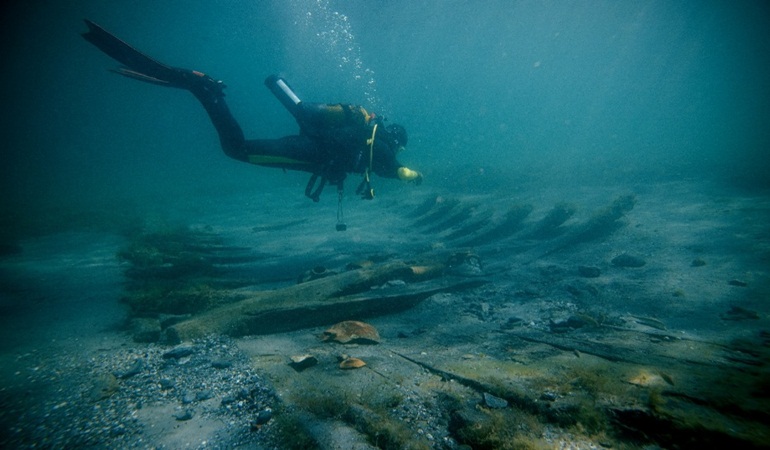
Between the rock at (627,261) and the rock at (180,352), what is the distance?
918 centimetres

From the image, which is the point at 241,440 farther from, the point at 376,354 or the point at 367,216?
the point at 367,216

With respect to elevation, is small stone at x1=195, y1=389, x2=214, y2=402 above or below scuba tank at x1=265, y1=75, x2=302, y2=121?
below

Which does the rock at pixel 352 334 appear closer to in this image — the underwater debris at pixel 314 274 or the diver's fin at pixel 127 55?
the underwater debris at pixel 314 274

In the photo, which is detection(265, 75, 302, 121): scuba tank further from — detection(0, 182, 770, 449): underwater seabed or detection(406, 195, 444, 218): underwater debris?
detection(406, 195, 444, 218): underwater debris

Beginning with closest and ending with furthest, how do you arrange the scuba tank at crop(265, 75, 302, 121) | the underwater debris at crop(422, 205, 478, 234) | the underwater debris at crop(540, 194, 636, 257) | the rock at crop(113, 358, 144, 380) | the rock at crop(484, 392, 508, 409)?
1. the rock at crop(484, 392, 508, 409)
2. the rock at crop(113, 358, 144, 380)
3. the scuba tank at crop(265, 75, 302, 121)
4. the underwater debris at crop(540, 194, 636, 257)
5. the underwater debris at crop(422, 205, 478, 234)

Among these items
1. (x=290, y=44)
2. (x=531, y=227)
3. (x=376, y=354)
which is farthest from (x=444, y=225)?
(x=290, y=44)

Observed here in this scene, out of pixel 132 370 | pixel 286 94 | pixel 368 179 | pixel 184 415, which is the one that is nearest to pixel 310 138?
pixel 286 94

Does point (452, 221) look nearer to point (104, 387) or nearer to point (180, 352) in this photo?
point (180, 352)

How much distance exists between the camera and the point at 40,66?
164 ft

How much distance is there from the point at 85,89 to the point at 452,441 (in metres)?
97.5

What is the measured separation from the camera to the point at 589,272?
23.5 ft

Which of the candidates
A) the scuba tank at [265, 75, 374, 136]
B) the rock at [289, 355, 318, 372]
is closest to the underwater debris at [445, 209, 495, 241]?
the scuba tank at [265, 75, 374, 136]

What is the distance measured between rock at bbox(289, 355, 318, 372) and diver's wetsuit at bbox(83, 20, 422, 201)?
3.76 m

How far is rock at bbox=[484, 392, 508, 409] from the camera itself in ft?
8.89
